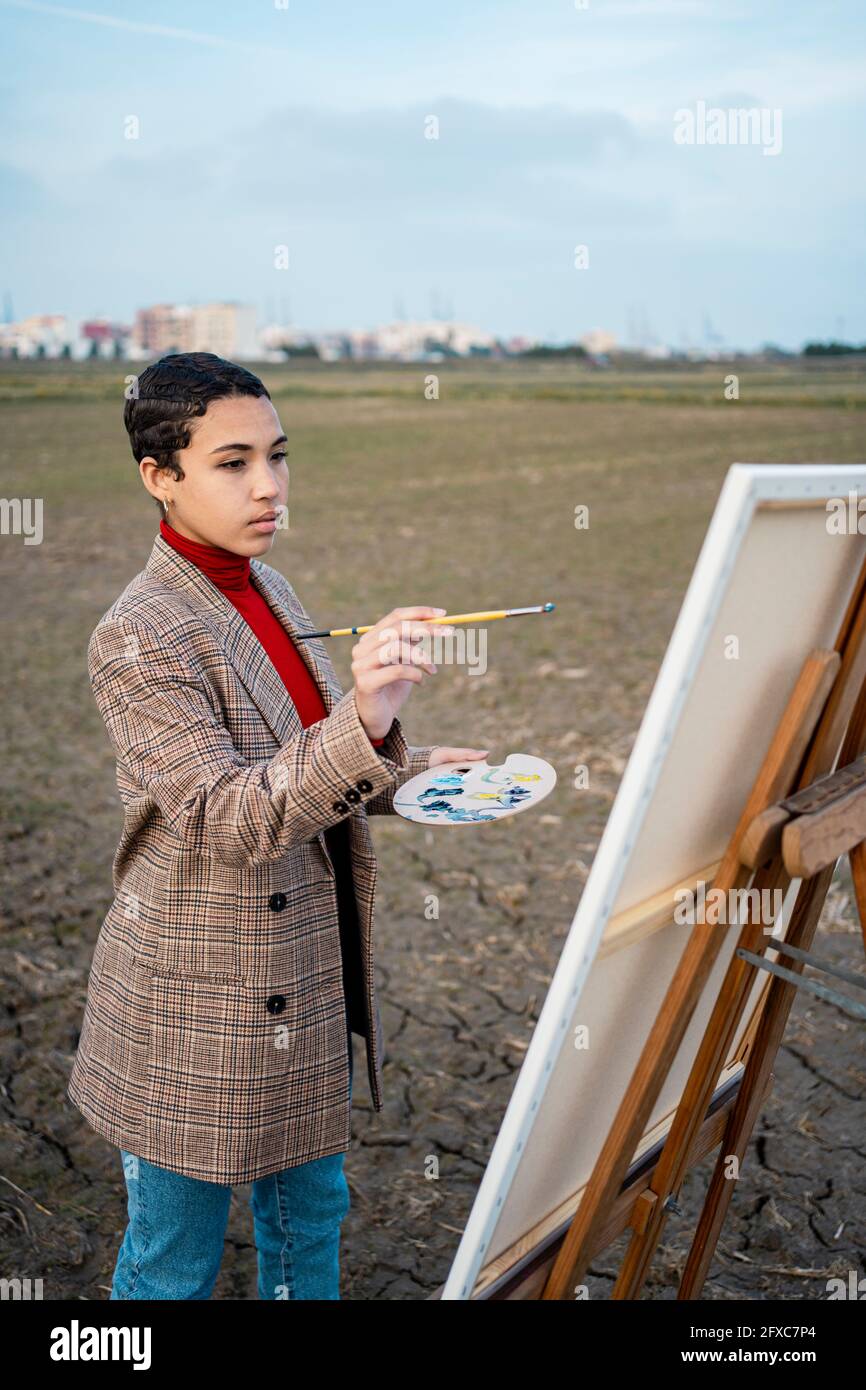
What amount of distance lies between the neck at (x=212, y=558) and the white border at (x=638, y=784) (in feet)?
2.88

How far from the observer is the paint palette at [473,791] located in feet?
6.72

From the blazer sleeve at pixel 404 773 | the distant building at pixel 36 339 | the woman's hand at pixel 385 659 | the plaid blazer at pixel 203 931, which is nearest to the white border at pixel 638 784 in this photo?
the woman's hand at pixel 385 659

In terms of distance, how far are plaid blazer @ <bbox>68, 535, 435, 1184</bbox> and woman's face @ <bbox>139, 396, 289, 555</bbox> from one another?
88 mm

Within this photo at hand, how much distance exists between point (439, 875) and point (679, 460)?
21.4 m

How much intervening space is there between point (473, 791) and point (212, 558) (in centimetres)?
60

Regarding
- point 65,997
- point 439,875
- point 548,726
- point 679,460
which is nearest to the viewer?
point 65,997

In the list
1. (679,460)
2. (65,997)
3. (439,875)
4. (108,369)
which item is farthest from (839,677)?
(108,369)

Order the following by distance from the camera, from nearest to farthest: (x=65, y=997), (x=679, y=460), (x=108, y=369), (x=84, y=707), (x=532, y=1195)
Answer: (x=532, y=1195), (x=65, y=997), (x=84, y=707), (x=679, y=460), (x=108, y=369)

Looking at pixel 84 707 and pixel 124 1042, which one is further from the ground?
pixel 124 1042

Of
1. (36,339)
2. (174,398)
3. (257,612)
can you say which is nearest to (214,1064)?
(257,612)

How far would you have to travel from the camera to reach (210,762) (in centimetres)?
181

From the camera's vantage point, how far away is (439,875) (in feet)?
17.9

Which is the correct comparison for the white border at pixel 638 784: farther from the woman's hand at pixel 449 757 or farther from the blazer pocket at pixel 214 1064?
the woman's hand at pixel 449 757

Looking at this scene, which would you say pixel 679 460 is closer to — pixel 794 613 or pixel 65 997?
pixel 65 997
